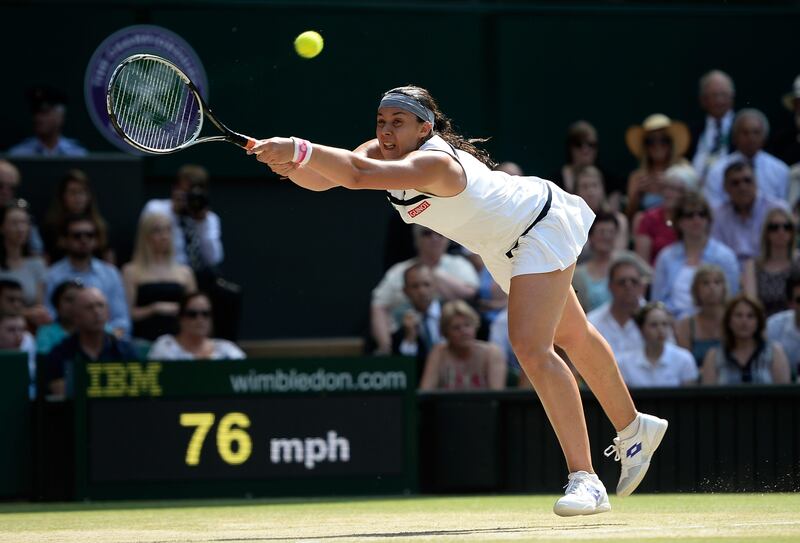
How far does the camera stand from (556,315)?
5855 millimetres

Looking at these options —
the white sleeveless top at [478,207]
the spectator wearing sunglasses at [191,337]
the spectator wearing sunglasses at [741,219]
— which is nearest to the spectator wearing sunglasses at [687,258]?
the spectator wearing sunglasses at [741,219]

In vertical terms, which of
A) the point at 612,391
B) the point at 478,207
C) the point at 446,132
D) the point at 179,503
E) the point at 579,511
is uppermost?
the point at 446,132

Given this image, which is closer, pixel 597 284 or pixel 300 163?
pixel 300 163

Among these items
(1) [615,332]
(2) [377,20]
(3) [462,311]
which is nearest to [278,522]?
(3) [462,311]

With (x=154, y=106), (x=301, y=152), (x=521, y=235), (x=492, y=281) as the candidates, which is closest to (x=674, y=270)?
(x=492, y=281)

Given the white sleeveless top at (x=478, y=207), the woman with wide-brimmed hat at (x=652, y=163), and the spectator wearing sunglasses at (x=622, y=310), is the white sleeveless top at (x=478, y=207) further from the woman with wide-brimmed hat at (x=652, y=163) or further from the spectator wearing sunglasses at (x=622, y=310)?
the woman with wide-brimmed hat at (x=652, y=163)

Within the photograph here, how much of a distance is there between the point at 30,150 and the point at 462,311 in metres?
3.81

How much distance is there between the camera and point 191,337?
886cm

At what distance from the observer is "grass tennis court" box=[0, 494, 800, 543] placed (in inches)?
211

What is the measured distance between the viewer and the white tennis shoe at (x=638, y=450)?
6172mm

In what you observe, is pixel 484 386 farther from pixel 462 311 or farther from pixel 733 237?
pixel 733 237

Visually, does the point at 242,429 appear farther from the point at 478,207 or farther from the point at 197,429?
the point at 478,207

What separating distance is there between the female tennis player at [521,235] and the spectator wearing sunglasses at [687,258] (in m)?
3.78

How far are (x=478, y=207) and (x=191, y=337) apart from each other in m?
3.48
